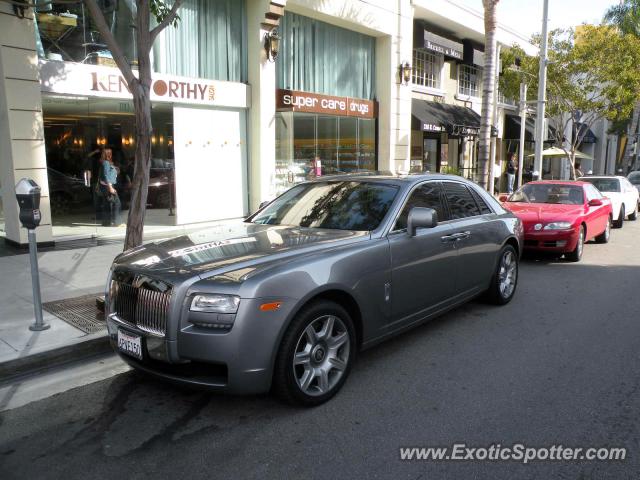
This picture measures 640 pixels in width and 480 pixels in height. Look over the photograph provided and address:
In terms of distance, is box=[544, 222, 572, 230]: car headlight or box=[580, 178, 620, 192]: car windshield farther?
box=[580, 178, 620, 192]: car windshield

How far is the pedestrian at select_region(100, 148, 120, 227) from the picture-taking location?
11.2m

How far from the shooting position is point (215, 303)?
11.4ft

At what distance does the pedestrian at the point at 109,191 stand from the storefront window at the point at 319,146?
3941 millimetres

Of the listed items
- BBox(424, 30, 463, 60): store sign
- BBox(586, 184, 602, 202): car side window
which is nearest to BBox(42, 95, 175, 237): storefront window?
BBox(586, 184, 602, 202): car side window

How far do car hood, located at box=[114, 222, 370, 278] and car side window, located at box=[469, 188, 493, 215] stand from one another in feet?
7.64

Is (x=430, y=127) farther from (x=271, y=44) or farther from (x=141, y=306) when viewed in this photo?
(x=141, y=306)

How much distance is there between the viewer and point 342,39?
15.7m

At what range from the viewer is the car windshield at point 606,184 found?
15.5 meters

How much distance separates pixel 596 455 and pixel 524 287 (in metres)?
4.68

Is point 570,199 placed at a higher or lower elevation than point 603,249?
higher

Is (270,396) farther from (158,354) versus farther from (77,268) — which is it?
(77,268)

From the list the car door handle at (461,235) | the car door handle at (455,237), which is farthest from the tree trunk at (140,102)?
the car door handle at (461,235)

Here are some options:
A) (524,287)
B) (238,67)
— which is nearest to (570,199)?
(524,287)

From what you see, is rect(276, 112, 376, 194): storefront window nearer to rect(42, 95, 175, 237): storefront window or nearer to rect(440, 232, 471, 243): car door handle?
rect(42, 95, 175, 237): storefront window
